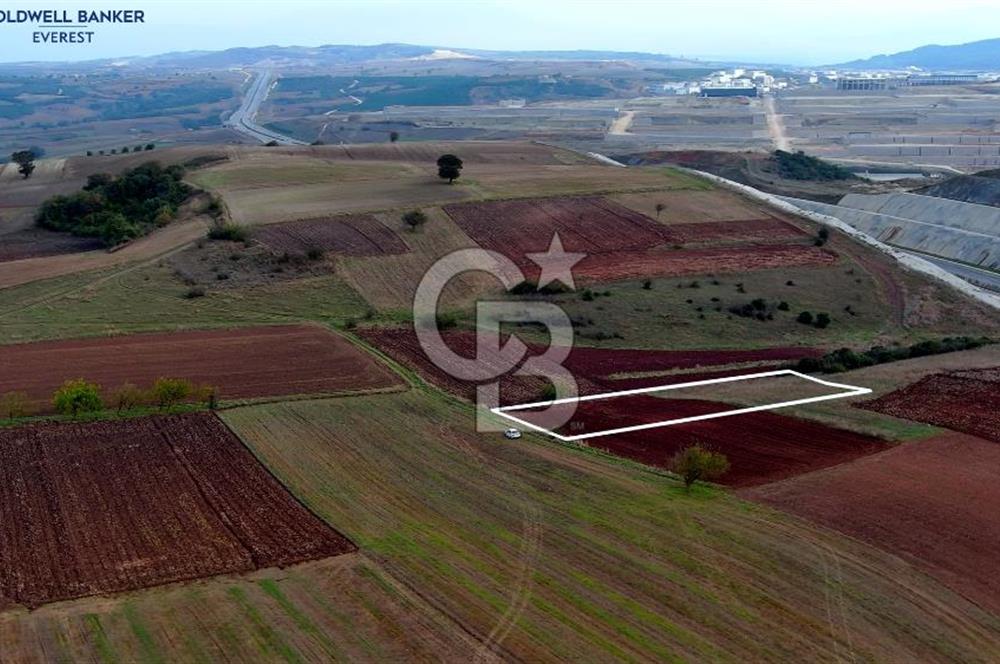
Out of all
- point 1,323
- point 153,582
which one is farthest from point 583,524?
→ point 1,323

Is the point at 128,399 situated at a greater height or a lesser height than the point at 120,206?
lesser

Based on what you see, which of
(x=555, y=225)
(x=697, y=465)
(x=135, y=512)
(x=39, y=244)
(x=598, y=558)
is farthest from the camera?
(x=555, y=225)

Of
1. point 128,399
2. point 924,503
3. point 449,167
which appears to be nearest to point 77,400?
point 128,399

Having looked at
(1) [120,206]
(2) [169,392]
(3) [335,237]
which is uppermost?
(1) [120,206]

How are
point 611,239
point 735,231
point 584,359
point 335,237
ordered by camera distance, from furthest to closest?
1. point 735,231
2. point 611,239
3. point 335,237
4. point 584,359

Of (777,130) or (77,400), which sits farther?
Result: (777,130)

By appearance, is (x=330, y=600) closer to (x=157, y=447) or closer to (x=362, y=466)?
(x=362, y=466)

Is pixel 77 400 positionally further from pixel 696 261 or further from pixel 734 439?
pixel 696 261
